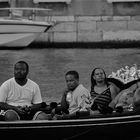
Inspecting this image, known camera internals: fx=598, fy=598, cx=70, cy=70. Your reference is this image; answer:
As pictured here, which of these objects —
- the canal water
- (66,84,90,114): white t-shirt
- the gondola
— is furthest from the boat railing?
the gondola

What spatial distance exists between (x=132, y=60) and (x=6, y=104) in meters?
9.27

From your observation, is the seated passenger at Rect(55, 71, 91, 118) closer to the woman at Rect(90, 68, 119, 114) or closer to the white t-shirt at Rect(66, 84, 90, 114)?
the white t-shirt at Rect(66, 84, 90, 114)

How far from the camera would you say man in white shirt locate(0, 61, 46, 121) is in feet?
21.8

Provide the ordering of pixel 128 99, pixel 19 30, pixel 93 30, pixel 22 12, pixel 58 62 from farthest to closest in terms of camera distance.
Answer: pixel 22 12
pixel 93 30
pixel 19 30
pixel 58 62
pixel 128 99

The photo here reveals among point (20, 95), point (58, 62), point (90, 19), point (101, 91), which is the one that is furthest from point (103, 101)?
point (90, 19)

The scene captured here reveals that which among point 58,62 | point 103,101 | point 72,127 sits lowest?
point 72,127

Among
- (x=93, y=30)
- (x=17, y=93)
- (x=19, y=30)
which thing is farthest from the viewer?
(x=93, y=30)

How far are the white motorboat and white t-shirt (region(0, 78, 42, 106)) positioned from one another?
11.4m

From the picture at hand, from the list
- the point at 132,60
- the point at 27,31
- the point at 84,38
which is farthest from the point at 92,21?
the point at 132,60

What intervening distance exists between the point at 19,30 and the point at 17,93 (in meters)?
11.9

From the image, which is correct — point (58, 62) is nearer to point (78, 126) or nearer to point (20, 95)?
point (20, 95)

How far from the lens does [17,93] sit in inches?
268

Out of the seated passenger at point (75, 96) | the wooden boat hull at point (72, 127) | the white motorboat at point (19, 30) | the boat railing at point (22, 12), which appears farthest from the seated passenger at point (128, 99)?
the white motorboat at point (19, 30)

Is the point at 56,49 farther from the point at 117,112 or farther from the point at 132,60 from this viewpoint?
the point at 117,112
